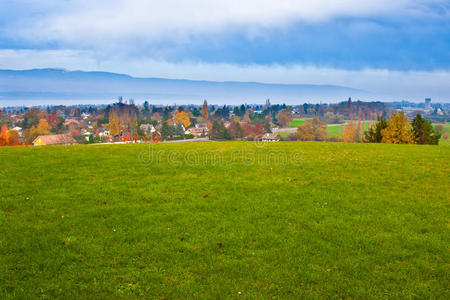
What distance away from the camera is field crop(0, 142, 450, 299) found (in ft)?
19.0

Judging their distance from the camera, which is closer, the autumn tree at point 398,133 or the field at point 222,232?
the field at point 222,232

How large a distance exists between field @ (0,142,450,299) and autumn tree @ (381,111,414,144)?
2242 centimetres

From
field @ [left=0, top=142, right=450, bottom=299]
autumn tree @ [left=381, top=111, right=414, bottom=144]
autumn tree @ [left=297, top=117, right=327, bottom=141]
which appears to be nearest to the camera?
field @ [left=0, top=142, right=450, bottom=299]

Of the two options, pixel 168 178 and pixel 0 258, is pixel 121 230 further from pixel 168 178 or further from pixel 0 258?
pixel 168 178

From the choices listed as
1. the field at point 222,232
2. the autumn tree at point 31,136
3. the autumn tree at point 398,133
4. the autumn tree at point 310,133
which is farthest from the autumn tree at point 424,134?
the autumn tree at point 31,136

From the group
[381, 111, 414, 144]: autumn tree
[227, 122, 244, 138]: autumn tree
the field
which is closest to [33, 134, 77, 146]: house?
[227, 122, 244, 138]: autumn tree

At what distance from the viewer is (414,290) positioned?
566 centimetres

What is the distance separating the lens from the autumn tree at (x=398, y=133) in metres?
34.9

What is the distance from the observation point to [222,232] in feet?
26.2

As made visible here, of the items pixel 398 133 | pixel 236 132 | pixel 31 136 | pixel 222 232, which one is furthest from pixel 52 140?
pixel 222 232

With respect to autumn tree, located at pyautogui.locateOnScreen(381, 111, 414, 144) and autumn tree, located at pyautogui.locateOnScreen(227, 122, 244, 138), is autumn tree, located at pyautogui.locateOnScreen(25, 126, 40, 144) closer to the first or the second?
autumn tree, located at pyautogui.locateOnScreen(227, 122, 244, 138)

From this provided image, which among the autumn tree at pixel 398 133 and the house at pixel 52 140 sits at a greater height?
the autumn tree at pixel 398 133

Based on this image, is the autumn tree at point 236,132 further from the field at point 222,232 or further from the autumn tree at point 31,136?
the field at point 222,232

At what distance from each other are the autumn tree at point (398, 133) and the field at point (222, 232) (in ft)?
73.6
